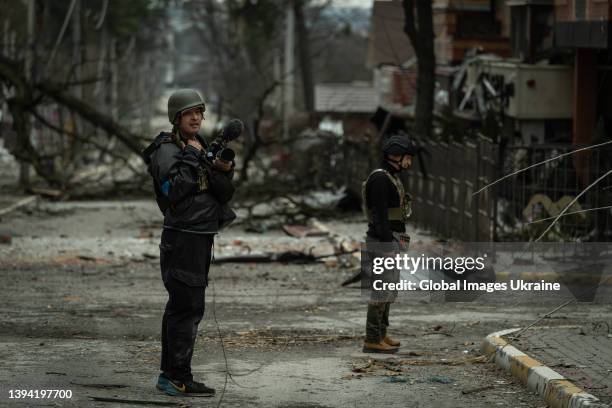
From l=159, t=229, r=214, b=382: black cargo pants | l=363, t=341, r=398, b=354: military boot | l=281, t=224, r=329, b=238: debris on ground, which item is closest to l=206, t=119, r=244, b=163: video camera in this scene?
l=159, t=229, r=214, b=382: black cargo pants

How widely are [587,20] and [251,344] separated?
13.5 metres

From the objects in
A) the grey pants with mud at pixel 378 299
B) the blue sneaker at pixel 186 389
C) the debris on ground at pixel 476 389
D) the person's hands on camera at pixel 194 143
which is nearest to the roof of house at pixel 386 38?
the grey pants with mud at pixel 378 299

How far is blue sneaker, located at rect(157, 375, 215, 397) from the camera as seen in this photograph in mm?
8281

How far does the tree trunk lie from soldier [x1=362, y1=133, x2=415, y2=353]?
16.5 metres

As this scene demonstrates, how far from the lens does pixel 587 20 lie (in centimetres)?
2247

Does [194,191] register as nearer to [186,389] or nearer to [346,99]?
[186,389]

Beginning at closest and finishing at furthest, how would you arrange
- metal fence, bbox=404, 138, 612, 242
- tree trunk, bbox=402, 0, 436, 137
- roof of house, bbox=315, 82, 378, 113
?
metal fence, bbox=404, 138, 612, 242, tree trunk, bbox=402, 0, 436, 137, roof of house, bbox=315, 82, 378, 113

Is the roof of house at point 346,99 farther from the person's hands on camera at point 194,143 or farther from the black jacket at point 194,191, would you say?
the black jacket at point 194,191

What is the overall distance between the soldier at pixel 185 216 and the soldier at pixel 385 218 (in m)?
2.26

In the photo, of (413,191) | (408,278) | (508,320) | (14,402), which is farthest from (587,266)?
(14,402)

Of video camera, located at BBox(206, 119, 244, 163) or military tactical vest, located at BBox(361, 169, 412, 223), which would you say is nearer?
video camera, located at BBox(206, 119, 244, 163)

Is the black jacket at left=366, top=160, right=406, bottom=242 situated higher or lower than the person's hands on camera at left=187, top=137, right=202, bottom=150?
lower

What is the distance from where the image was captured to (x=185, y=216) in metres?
8.16

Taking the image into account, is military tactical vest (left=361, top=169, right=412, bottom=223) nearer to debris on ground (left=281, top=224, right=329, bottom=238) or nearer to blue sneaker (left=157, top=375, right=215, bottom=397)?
blue sneaker (left=157, top=375, right=215, bottom=397)
